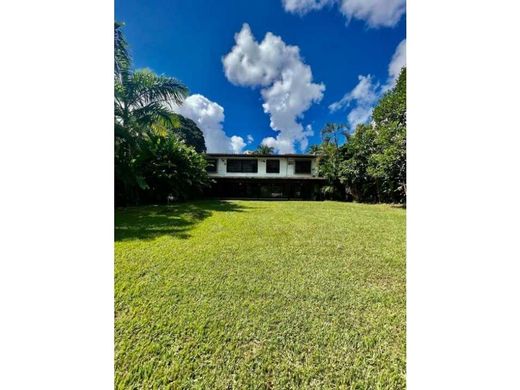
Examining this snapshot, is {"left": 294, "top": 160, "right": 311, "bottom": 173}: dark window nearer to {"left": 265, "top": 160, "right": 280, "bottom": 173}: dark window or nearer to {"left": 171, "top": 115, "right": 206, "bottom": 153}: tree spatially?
{"left": 265, "top": 160, "right": 280, "bottom": 173}: dark window

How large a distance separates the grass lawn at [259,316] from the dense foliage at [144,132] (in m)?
5.80

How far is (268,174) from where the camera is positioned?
20375 millimetres

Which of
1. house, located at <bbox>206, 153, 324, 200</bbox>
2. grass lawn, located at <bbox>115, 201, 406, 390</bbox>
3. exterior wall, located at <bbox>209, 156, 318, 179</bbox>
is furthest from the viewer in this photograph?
exterior wall, located at <bbox>209, 156, 318, 179</bbox>

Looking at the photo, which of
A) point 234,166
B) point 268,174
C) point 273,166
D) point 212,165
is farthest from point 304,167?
point 212,165

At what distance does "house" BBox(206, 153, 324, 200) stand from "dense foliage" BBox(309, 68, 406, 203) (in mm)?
1421

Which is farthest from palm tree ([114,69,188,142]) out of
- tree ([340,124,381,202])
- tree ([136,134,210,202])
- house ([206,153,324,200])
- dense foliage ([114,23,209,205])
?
tree ([340,124,381,202])

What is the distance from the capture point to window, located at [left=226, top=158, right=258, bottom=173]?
20203 millimetres
